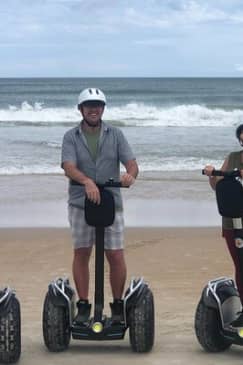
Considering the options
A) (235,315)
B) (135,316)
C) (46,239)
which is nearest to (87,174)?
(135,316)

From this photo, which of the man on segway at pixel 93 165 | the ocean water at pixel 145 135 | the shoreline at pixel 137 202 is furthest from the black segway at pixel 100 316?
the ocean water at pixel 145 135

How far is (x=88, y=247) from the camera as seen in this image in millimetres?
4953

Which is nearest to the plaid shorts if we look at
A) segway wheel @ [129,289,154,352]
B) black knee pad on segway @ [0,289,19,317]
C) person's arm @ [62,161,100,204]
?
person's arm @ [62,161,100,204]

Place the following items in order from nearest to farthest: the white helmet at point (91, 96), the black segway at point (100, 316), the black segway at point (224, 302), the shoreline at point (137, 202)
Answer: the black segway at point (224, 302) → the black segway at point (100, 316) → the white helmet at point (91, 96) → the shoreline at point (137, 202)

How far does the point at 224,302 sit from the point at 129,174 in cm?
103

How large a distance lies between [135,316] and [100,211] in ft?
2.33

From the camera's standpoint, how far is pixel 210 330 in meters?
4.73

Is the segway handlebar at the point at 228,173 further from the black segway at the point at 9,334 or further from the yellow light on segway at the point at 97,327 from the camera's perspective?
the black segway at the point at 9,334

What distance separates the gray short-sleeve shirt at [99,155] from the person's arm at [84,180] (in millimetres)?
78

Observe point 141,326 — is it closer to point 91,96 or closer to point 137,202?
point 91,96

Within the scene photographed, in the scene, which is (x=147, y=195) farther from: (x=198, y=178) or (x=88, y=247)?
(x=88, y=247)

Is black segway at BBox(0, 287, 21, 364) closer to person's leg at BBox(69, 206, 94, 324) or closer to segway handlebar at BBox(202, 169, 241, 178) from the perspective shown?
person's leg at BBox(69, 206, 94, 324)

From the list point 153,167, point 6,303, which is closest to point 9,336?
point 6,303

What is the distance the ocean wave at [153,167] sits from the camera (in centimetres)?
1593
